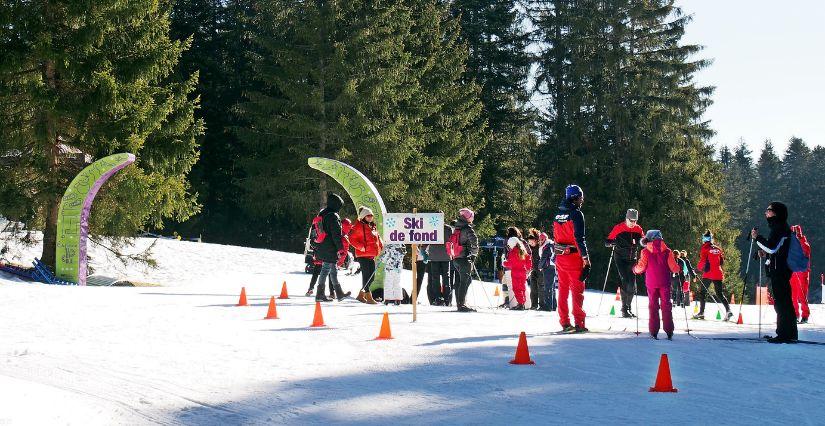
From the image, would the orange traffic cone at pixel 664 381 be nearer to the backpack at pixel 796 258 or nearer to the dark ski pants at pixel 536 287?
the backpack at pixel 796 258

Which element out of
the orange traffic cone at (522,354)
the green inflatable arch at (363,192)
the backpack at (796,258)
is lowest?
the orange traffic cone at (522,354)

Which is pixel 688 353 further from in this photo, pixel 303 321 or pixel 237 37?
pixel 237 37

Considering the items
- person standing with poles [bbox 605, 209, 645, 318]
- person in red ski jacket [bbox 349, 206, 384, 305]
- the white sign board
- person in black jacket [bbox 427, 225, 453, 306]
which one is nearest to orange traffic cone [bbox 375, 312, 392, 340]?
the white sign board

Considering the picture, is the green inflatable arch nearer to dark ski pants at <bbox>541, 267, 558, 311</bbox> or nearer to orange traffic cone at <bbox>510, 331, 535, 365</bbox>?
dark ski pants at <bbox>541, 267, 558, 311</bbox>

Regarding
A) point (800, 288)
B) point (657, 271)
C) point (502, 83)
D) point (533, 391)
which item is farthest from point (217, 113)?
point (533, 391)

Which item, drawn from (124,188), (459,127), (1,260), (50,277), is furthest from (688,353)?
(459,127)

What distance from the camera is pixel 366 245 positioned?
59.7 feet

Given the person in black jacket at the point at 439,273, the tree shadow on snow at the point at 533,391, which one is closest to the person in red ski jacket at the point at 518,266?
the person in black jacket at the point at 439,273

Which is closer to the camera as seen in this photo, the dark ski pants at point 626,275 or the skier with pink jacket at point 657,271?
the skier with pink jacket at point 657,271

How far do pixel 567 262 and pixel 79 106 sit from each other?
16.9 meters

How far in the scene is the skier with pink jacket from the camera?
40.2 ft

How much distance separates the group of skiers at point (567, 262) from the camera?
1247cm

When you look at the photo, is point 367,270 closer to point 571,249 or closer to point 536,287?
point 536,287

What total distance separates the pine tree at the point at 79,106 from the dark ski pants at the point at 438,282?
10797mm
